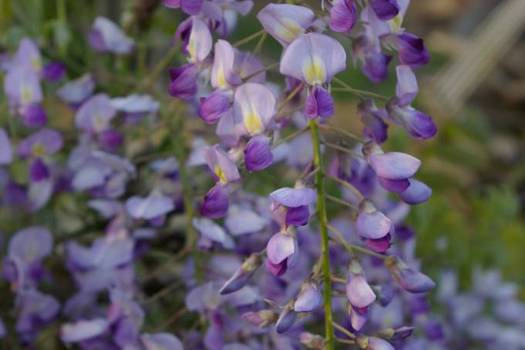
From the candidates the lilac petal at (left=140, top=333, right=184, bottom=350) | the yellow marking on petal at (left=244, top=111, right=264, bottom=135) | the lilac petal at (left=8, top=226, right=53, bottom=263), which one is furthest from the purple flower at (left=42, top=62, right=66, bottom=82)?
the yellow marking on petal at (left=244, top=111, right=264, bottom=135)

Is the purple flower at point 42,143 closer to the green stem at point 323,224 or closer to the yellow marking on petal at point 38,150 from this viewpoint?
the yellow marking on petal at point 38,150

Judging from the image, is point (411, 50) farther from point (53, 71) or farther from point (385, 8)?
point (53, 71)

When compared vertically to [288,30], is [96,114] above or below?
below

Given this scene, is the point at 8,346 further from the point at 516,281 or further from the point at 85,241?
the point at 516,281

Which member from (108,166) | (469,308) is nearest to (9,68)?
(108,166)

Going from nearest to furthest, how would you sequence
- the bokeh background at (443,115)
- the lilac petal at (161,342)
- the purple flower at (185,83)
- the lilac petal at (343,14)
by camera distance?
the lilac petal at (343,14), the purple flower at (185,83), the lilac petal at (161,342), the bokeh background at (443,115)

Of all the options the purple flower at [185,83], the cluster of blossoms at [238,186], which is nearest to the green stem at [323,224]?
the cluster of blossoms at [238,186]

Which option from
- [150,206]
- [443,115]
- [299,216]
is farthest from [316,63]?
[443,115]
